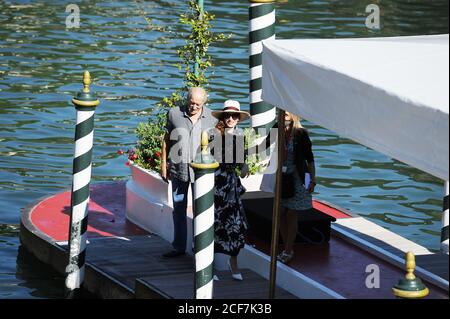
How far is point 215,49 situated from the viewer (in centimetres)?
2912

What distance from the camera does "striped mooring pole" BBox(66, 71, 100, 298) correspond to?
12867mm

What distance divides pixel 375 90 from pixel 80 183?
4.59 meters

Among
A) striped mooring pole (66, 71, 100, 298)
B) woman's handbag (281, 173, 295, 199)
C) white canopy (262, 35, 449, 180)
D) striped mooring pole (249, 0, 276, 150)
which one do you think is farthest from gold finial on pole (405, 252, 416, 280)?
striped mooring pole (249, 0, 276, 150)

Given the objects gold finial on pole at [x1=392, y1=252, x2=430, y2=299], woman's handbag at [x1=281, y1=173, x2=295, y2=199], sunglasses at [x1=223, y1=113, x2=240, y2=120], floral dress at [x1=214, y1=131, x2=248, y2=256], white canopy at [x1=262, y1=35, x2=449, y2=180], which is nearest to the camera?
white canopy at [x1=262, y1=35, x2=449, y2=180]

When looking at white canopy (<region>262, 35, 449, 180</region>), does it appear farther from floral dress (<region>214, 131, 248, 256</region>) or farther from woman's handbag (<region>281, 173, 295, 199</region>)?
woman's handbag (<region>281, 173, 295, 199</region>)

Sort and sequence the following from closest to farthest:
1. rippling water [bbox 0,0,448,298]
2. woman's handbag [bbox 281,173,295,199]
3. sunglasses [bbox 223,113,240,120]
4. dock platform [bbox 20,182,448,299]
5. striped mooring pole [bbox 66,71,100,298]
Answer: dock platform [bbox 20,182,448,299]
sunglasses [bbox 223,113,240,120]
woman's handbag [bbox 281,173,295,199]
striped mooring pole [bbox 66,71,100,298]
rippling water [bbox 0,0,448,298]

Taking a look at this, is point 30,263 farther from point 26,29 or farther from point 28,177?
point 26,29

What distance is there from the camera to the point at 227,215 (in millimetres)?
12375

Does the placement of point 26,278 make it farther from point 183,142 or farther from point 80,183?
point 183,142

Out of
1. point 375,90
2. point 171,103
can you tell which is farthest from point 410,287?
point 171,103

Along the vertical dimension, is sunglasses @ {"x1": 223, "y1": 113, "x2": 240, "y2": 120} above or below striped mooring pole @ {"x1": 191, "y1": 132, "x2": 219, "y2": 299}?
above

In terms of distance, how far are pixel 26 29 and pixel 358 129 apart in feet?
71.8

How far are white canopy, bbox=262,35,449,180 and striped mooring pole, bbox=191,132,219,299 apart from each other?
2.58 ft

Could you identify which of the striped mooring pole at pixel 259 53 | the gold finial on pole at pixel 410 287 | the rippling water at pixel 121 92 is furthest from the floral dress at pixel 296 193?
the gold finial on pole at pixel 410 287
